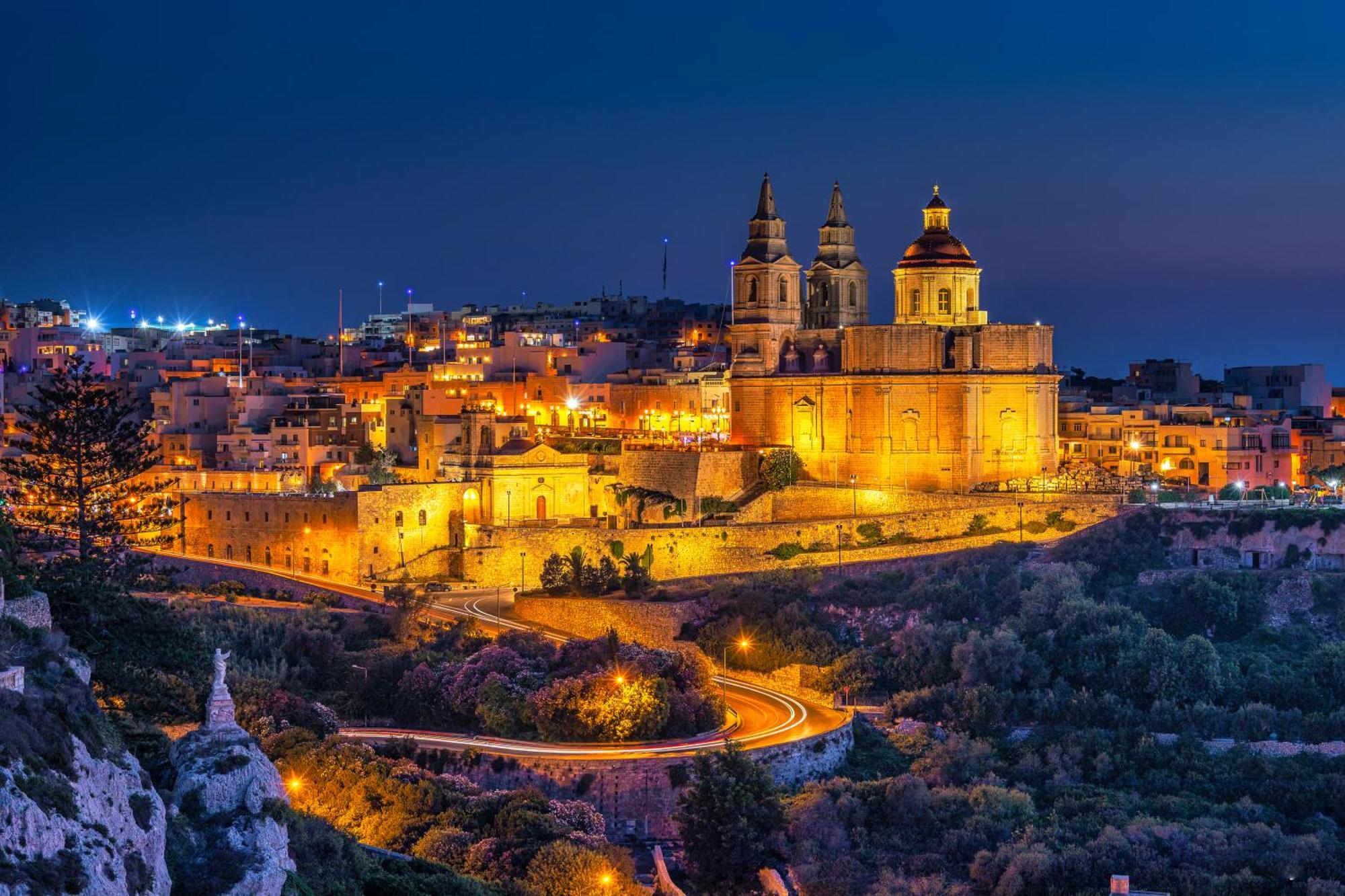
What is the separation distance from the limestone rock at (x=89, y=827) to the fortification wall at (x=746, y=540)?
30.1m

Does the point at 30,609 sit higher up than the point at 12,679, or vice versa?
the point at 30,609

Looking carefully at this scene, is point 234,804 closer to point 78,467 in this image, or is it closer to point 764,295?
point 78,467

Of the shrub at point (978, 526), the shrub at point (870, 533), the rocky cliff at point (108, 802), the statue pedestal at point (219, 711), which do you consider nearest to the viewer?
the rocky cliff at point (108, 802)

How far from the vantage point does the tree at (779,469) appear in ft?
173

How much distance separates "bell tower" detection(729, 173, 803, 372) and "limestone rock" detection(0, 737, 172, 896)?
3811cm

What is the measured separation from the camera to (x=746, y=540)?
4856 centimetres

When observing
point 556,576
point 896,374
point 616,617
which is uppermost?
point 896,374

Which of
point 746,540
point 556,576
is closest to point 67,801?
point 556,576

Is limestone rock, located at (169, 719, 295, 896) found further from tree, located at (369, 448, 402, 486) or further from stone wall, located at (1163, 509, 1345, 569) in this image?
tree, located at (369, 448, 402, 486)

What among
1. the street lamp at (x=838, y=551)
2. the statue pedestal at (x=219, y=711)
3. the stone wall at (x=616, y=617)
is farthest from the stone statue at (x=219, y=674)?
the street lamp at (x=838, y=551)

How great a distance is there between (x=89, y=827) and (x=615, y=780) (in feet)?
52.9

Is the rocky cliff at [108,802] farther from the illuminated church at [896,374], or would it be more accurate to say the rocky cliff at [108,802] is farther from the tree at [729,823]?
the illuminated church at [896,374]

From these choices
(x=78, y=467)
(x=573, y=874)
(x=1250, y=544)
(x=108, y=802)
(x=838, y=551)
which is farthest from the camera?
(x=838, y=551)

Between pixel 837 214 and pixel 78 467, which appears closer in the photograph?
pixel 78 467
